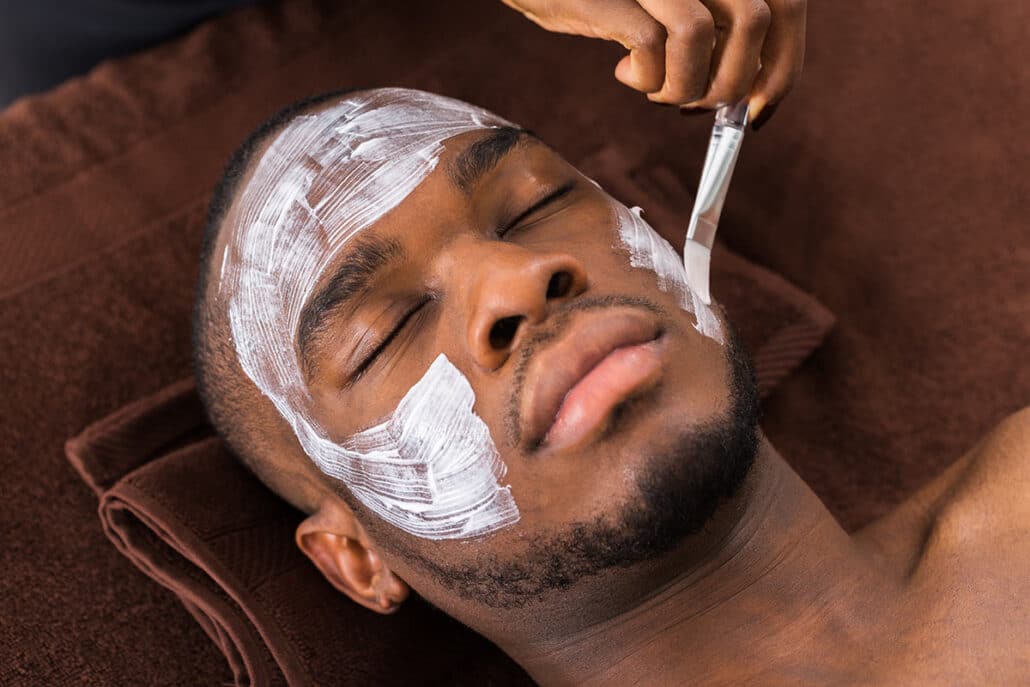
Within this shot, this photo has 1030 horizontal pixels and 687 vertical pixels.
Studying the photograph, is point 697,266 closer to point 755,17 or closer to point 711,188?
point 711,188

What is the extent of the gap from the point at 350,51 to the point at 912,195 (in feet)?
3.36

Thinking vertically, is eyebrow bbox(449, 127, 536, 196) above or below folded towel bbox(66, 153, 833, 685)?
above

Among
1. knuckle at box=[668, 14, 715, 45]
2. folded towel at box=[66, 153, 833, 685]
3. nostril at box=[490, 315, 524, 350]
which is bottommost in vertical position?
folded towel at box=[66, 153, 833, 685]

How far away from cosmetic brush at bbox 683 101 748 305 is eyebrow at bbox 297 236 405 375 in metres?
0.36

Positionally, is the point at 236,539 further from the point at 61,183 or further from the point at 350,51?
the point at 350,51

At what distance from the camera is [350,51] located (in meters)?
1.76

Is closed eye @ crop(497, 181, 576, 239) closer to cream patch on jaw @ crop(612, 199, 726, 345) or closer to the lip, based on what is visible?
cream patch on jaw @ crop(612, 199, 726, 345)

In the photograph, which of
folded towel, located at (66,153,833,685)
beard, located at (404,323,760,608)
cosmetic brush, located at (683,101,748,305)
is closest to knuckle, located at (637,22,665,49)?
cosmetic brush, located at (683,101,748,305)

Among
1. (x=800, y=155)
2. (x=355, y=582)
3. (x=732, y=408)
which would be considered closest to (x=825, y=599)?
(x=732, y=408)

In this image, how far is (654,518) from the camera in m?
0.99

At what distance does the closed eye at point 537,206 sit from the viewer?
3.75ft

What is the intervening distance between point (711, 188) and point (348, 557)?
0.67m

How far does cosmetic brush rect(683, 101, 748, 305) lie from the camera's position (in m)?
1.14

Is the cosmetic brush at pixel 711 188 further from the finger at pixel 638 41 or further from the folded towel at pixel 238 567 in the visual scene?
the folded towel at pixel 238 567
